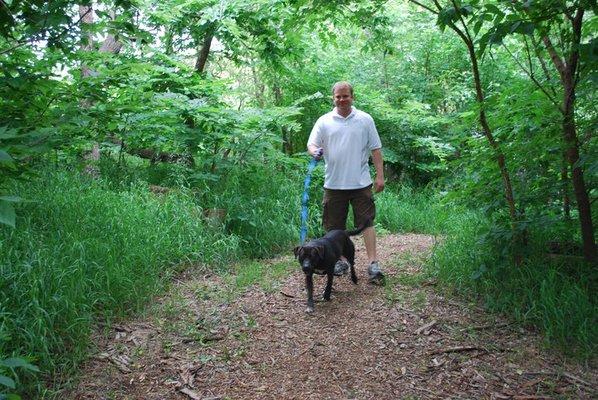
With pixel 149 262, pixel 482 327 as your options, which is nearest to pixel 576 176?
pixel 482 327

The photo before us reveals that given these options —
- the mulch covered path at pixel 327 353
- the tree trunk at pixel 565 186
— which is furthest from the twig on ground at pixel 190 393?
the tree trunk at pixel 565 186

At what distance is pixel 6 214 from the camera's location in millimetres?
1168

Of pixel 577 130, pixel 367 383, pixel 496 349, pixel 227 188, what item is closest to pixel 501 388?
pixel 496 349

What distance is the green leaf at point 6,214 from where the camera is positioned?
3.76 feet

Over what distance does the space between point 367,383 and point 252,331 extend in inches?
42.6

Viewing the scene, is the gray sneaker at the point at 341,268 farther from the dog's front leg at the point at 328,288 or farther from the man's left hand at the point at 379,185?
the man's left hand at the point at 379,185

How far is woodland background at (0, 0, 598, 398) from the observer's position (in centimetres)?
300

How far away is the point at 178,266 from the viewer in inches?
187

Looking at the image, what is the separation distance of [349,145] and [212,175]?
241cm

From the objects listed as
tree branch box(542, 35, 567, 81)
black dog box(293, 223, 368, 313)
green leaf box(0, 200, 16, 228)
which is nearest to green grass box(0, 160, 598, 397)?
black dog box(293, 223, 368, 313)

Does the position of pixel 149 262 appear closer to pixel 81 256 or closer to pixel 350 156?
pixel 81 256

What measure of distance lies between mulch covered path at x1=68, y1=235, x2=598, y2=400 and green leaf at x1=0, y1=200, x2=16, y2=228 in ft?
6.69

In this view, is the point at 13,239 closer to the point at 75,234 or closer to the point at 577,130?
the point at 75,234

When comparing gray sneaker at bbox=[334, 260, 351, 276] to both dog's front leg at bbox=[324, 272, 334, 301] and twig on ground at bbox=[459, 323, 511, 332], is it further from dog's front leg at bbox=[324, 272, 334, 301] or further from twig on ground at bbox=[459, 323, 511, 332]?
twig on ground at bbox=[459, 323, 511, 332]
